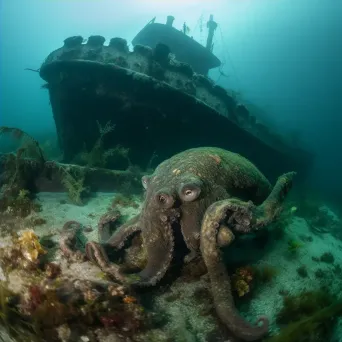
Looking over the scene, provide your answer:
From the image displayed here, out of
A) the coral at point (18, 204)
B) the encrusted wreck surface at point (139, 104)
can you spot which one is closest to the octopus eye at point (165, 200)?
the coral at point (18, 204)

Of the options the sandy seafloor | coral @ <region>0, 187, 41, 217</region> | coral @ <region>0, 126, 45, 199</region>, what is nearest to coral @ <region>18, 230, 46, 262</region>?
the sandy seafloor

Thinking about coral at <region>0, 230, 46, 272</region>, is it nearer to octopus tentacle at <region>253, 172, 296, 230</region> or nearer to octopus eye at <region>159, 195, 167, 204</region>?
octopus eye at <region>159, 195, 167, 204</region>

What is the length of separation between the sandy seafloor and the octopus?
370 mm

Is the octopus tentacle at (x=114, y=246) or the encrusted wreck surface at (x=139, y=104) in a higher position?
the encrusted wreck surface at (x=139, y=104)

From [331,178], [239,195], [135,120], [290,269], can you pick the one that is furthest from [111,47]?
[331,178]

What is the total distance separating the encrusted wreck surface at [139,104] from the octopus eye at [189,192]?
5.00m

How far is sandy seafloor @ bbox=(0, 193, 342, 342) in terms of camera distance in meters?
3.67

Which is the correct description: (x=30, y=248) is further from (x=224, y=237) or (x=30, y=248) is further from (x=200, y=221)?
(x=224, y=237)

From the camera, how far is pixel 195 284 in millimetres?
4328

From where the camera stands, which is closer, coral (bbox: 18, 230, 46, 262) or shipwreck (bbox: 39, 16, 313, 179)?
coral (bbox: 18, 230, 46, 262)

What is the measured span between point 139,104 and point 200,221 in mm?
5476

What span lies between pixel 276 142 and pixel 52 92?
870 cm

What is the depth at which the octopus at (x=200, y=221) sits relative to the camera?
12.3ft

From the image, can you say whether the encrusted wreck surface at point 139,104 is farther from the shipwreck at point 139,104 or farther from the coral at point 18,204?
the coral at point 18,204
